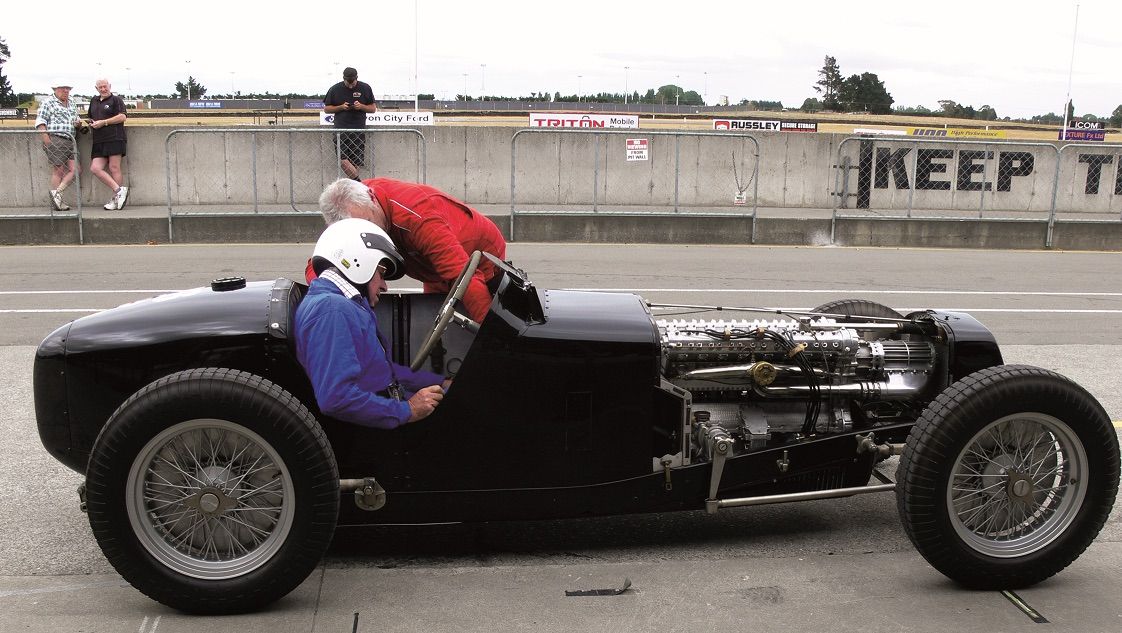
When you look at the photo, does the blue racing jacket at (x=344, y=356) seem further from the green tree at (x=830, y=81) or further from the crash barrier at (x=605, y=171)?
the green tree at (x=830, y=81)

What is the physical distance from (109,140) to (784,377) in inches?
536

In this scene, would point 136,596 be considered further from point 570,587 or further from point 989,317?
point 989,317

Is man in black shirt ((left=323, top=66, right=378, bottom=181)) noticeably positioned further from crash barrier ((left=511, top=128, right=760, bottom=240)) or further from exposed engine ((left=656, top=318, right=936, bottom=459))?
exposed engine ((left=656, top=318, right=936, bottom=459))

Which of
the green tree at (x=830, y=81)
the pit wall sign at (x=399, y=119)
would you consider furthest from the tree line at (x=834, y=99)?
the pit wall sign at (x=399, y=119)

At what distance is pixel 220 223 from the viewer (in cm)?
1484

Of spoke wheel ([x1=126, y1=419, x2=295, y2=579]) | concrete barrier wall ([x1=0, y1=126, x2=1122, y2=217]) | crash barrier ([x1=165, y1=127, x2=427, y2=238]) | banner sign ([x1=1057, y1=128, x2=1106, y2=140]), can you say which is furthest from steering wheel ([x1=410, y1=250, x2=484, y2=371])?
banner sign ([x1=1057, y1=128, x2=1106, y2=140])

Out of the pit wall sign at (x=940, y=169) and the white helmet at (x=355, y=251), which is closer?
the white helmet at (x=355, y=251)

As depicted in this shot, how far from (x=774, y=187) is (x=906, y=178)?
2311 mm

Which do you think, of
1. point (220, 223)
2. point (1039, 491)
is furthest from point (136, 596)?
point (220, 223)

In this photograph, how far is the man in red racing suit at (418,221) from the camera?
13.9ft

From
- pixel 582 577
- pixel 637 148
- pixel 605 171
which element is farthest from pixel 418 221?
pixel 605 171

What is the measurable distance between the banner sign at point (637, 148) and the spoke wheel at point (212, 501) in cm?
1386

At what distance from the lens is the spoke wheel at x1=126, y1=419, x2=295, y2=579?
3.50 meters

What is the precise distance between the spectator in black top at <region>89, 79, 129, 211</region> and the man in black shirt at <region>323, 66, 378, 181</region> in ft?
10.0
